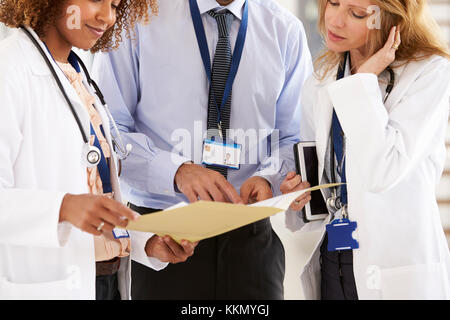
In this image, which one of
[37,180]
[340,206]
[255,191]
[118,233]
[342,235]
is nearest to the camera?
[37,180]

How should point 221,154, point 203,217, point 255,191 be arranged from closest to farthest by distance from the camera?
point 203,217 → point 255,191 → point 221,154

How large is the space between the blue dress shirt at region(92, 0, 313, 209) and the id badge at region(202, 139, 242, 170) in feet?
0.21

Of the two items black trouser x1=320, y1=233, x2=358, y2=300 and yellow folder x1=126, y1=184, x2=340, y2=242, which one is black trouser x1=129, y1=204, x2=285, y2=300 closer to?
black trouser x1=320, y1=233, x2=358, y2=300

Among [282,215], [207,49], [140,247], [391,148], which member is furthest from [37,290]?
[282,215]

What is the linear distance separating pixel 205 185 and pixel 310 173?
34 cm

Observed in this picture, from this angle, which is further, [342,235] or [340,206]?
[340,206]

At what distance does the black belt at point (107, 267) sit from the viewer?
1.61 metres

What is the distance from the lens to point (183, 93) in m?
2.09

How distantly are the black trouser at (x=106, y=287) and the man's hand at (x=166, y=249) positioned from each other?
A: 0.14 m

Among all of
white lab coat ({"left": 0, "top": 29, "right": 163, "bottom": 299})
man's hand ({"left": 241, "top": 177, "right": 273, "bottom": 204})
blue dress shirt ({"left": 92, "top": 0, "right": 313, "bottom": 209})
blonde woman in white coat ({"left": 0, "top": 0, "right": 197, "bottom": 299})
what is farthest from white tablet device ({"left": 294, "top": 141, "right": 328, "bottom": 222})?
white lab coat ({"left": 0, "top": 29, "right": 163, "bottom": 299})

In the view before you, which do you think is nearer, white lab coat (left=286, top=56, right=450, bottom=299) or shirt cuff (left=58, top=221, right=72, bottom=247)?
shirt cuff (left=58, top=221, right=72, bottom=247)

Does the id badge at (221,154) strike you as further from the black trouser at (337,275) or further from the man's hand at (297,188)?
the black trouser at (337,275)

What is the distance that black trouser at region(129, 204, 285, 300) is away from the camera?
2080 mm

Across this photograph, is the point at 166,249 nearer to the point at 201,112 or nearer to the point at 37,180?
the point at 37,180
